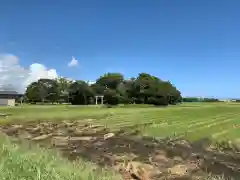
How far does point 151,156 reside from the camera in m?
19.2

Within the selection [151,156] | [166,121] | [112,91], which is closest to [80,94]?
[112,91]

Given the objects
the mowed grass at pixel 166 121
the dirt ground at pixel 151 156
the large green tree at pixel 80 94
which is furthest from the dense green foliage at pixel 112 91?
the dirt ground at pixel 151 156

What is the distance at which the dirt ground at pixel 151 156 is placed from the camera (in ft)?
50.4

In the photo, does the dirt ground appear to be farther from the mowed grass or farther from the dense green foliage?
the dense green foliage

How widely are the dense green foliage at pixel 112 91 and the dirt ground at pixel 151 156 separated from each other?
74947 mm

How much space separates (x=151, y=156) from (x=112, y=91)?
277 ft

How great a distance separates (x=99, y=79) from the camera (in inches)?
5438

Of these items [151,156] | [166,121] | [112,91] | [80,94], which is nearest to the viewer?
[151,156]

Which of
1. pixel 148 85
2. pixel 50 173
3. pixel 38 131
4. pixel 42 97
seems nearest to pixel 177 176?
pixel 50 173

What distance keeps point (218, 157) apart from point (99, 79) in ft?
392

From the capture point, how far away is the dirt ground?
1535 centimetres

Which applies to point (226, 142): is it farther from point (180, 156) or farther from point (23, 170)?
point (23, 170)

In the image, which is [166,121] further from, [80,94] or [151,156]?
[80,94]

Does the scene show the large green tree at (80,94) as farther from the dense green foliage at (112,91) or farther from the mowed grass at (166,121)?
the mowed grass at (166,121)
